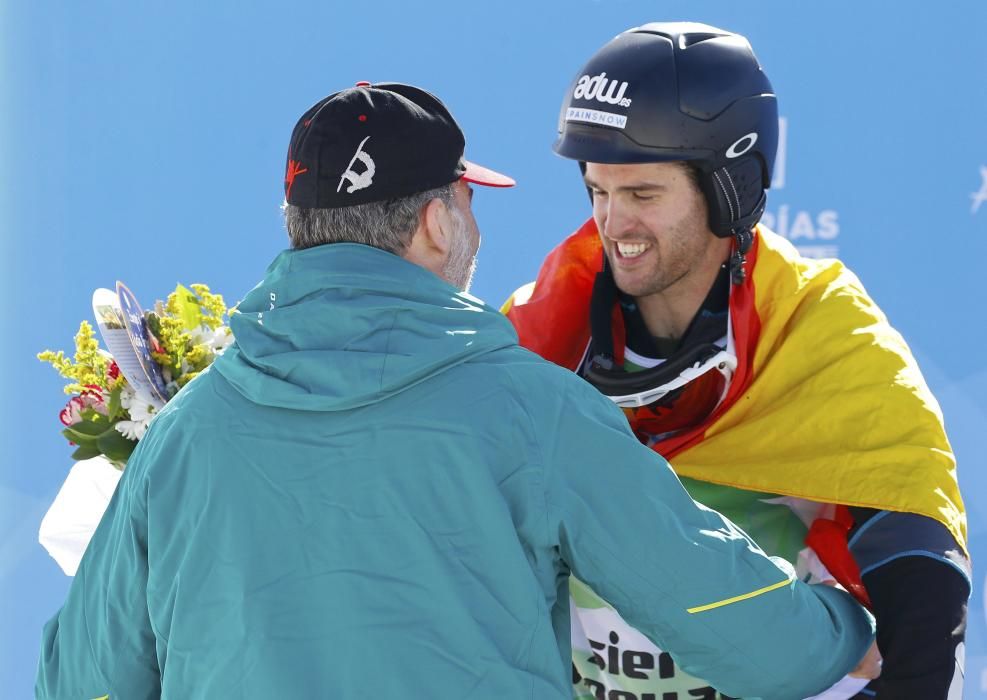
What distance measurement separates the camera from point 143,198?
358 cm

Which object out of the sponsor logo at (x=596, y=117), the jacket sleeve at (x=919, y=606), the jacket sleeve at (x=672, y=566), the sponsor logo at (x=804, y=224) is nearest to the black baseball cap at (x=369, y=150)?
the jacket sleeve at (x=672, y=566)

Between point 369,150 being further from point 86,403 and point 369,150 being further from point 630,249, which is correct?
point 86,403

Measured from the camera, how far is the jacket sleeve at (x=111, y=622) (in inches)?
62.3

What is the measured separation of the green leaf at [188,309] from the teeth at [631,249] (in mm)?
845

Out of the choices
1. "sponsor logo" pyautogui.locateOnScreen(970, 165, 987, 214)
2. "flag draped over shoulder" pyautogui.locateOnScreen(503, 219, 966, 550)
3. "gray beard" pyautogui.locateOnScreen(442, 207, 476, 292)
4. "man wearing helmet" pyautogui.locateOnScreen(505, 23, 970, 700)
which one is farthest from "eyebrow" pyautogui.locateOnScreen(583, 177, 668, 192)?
"sponsor logo" pyautogui.locateOnScreen(970, 165, 987, 214)

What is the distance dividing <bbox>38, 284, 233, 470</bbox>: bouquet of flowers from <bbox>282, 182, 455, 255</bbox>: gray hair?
75 centimetres

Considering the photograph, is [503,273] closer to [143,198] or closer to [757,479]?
[143,198]

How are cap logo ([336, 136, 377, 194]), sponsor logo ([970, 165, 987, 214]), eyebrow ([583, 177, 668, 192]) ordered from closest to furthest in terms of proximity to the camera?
cap logo ([336, 136, 377, 194]), eyebrow ([583, 177, 668, 192]), sponsor logo ([970, 165, 987, 214])

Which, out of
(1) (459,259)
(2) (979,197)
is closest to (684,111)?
(1) (459,259)

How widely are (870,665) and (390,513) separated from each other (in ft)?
3.10

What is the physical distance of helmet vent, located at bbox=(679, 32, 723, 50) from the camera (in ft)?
7.64

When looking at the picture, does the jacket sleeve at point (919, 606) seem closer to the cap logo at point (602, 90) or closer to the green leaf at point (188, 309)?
the cap logo at point (602, 90)

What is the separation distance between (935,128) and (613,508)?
2369 mm

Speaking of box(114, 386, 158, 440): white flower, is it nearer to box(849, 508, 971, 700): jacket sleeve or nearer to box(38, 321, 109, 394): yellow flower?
box(38, 321, 109, 394): yellow flower
